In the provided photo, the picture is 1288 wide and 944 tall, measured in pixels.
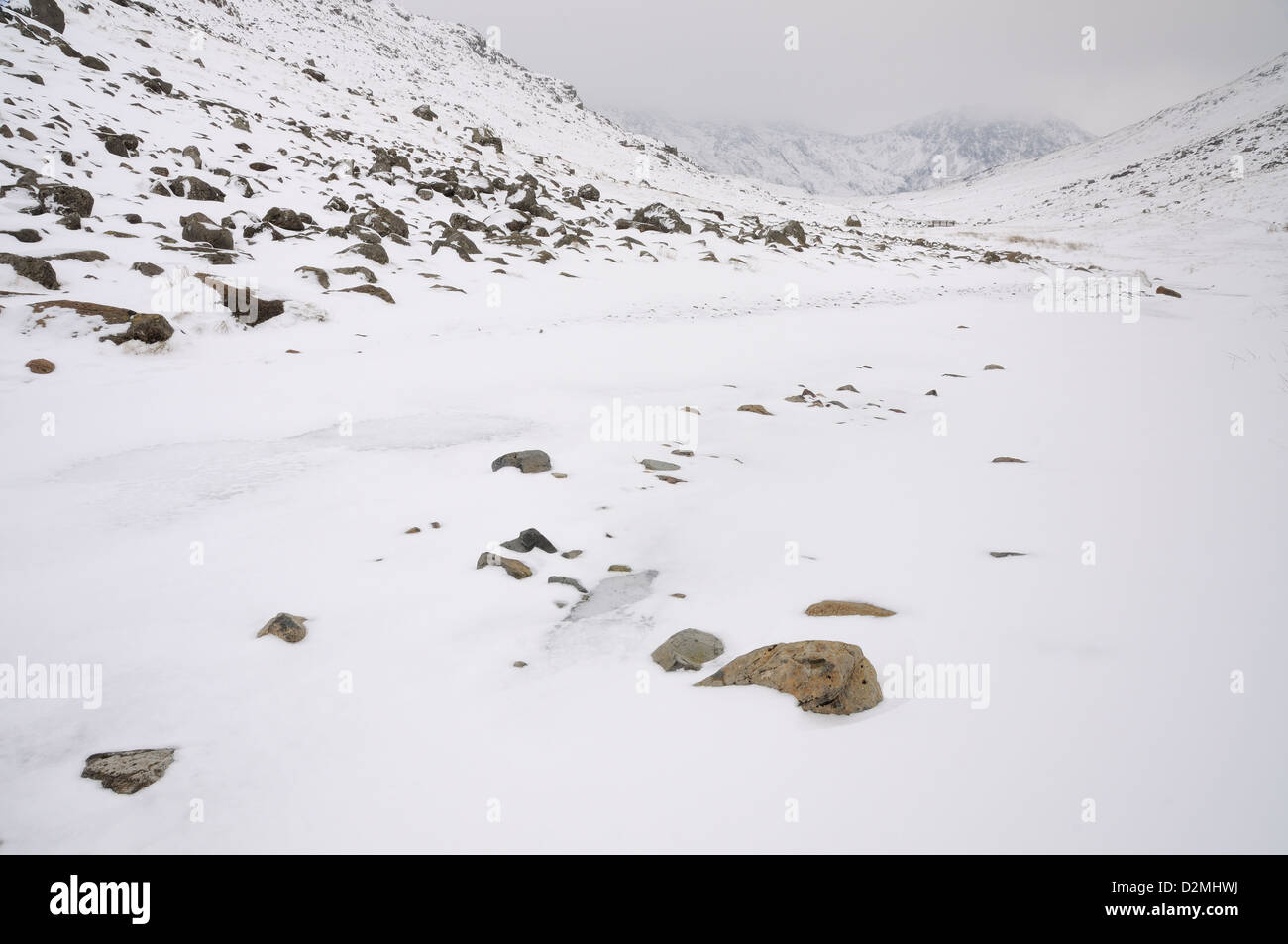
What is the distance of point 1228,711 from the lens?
7.27ft

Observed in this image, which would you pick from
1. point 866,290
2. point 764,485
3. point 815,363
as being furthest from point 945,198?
point 764,485

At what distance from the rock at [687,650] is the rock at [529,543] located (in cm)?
133

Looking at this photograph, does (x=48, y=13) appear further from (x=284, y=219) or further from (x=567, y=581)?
(x=567, y=581)

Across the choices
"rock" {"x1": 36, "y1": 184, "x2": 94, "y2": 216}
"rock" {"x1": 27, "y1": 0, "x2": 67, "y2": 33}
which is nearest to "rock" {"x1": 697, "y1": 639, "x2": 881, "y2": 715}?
"rock" {"x1": 36, "y1": 184, "x2": 94, "y2": 216}

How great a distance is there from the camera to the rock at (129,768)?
87.6 inches

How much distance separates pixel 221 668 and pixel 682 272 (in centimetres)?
1617

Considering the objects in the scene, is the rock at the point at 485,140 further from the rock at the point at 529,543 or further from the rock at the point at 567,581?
the rock at the point at 567,581

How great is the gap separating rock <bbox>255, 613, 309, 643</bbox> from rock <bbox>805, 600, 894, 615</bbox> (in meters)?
2.77

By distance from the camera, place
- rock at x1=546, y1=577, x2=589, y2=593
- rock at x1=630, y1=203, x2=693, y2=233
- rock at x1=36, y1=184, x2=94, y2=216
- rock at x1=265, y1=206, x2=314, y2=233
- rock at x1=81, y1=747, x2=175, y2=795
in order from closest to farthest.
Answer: rock at x1=81, y1=747, x2=175, y2=795 → rock at x1=546, y1=577, x2=589, y2=593 → rock at x1=36, y1=184, x2=94, y2=216 → rock at x1=265, y1=206, x2=314, y2=233 → rock at x1=630, y1=203, x2=693, y2=233

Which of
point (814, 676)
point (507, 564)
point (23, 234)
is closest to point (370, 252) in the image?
point (23, 234)

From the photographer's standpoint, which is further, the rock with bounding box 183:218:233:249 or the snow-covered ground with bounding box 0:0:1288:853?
the rock with bounding box 183:218:233:249

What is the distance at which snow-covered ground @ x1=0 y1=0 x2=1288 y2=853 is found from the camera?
2041 mm

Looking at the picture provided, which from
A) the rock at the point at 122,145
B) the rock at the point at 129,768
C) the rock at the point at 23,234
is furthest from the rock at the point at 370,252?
the rock at the point at 129,768

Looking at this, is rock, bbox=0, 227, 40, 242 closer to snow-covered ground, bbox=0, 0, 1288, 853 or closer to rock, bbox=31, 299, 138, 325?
snow-covered ground, bbox=0, 0, 1288, 853
